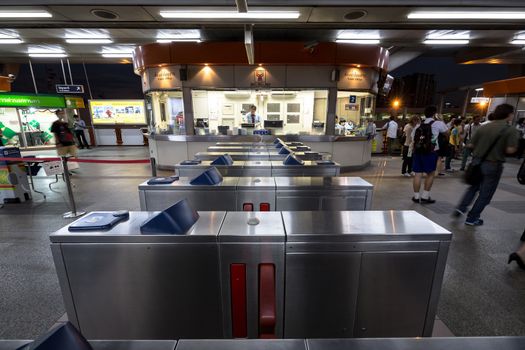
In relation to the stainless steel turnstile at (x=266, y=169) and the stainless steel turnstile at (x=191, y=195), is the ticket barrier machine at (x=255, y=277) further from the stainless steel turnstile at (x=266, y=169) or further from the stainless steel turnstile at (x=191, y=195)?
the stainless steel turnstile at (x=266, y=169)

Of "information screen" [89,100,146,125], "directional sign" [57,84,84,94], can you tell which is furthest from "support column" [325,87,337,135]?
"information screen" [89,100,146,125]

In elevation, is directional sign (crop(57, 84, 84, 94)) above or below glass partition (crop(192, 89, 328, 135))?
above

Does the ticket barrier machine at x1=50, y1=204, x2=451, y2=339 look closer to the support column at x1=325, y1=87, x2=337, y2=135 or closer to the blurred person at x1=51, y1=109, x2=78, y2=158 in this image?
the support column at x1=325, y1=87, x2=337, y2=135

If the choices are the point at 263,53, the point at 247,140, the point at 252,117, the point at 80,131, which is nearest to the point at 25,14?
the point at 263,53

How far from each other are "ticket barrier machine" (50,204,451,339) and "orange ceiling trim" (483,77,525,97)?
1248 centimetres

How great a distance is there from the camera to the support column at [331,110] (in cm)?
719

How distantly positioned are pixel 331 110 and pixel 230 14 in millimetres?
4004

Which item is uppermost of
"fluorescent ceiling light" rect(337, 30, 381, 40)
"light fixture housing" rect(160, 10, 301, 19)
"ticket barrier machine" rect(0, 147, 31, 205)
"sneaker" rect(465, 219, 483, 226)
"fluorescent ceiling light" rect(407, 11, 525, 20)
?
"fluorescent ceiling light" rect(337, 30, 381, 40)

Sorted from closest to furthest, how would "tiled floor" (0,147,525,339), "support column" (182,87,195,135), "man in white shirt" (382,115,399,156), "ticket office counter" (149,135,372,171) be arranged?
1. "tiled floor" (0,147,525,339)
2. "support column" (182,87,195,135)
3. "ticket office counter" (149,135,372,171)
4. "man in white shirt" (382,115,399,156)

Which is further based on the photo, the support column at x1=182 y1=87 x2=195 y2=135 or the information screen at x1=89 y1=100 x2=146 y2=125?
the information screen at x1=89 y1=100 x2=146 y2=125

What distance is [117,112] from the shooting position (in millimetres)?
13727

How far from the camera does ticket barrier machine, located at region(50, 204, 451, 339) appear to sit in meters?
1.34

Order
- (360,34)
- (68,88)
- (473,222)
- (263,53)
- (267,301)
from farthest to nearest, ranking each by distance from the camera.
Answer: (68,88) < (263,53) < (360,34) < (473,222) < (267,301)

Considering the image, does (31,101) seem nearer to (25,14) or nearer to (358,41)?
(25,14)
